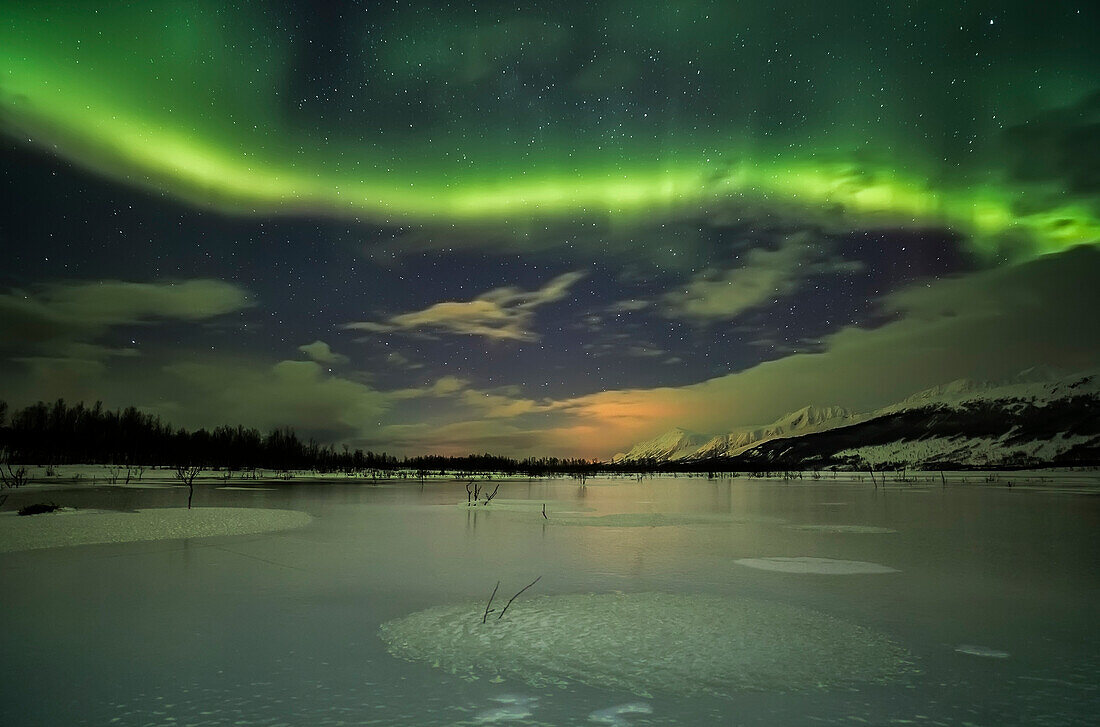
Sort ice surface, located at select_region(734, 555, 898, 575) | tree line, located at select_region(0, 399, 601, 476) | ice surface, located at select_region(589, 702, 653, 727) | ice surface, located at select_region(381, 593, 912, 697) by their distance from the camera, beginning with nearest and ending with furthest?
ice surface, located at select_region(589, 702, 653, 727), ice surface, located at select_region(381, 593, 912, 697), ice surface, located at select_region(734, 555, 898, 575), tree line, located at select_region(0, 399, 601, 476)

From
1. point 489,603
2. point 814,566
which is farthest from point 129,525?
point 814,566

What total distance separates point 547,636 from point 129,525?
25446mm

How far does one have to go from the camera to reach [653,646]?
12164 mm

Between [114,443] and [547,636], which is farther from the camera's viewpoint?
[114,443]

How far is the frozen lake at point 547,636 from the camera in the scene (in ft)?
29.7

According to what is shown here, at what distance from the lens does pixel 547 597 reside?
16.2 meters

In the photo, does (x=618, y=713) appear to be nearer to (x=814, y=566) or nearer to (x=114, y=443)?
(x=814, y=566)

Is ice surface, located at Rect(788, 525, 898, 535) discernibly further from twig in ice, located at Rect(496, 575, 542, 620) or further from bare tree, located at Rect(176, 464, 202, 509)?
bare tree, located at Rect(176, 464, 202, 509)

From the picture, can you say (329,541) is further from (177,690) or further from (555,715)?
(555,715)

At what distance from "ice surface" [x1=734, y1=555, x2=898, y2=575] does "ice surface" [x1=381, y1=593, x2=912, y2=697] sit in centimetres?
583

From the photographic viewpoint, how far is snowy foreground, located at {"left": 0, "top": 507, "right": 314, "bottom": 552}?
2561cm

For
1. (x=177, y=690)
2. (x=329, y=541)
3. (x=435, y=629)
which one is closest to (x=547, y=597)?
(x=435, y=629)

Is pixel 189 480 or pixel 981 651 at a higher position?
pixel 189 480

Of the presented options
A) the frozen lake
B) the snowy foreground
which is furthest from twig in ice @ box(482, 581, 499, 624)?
the snowy foreground
